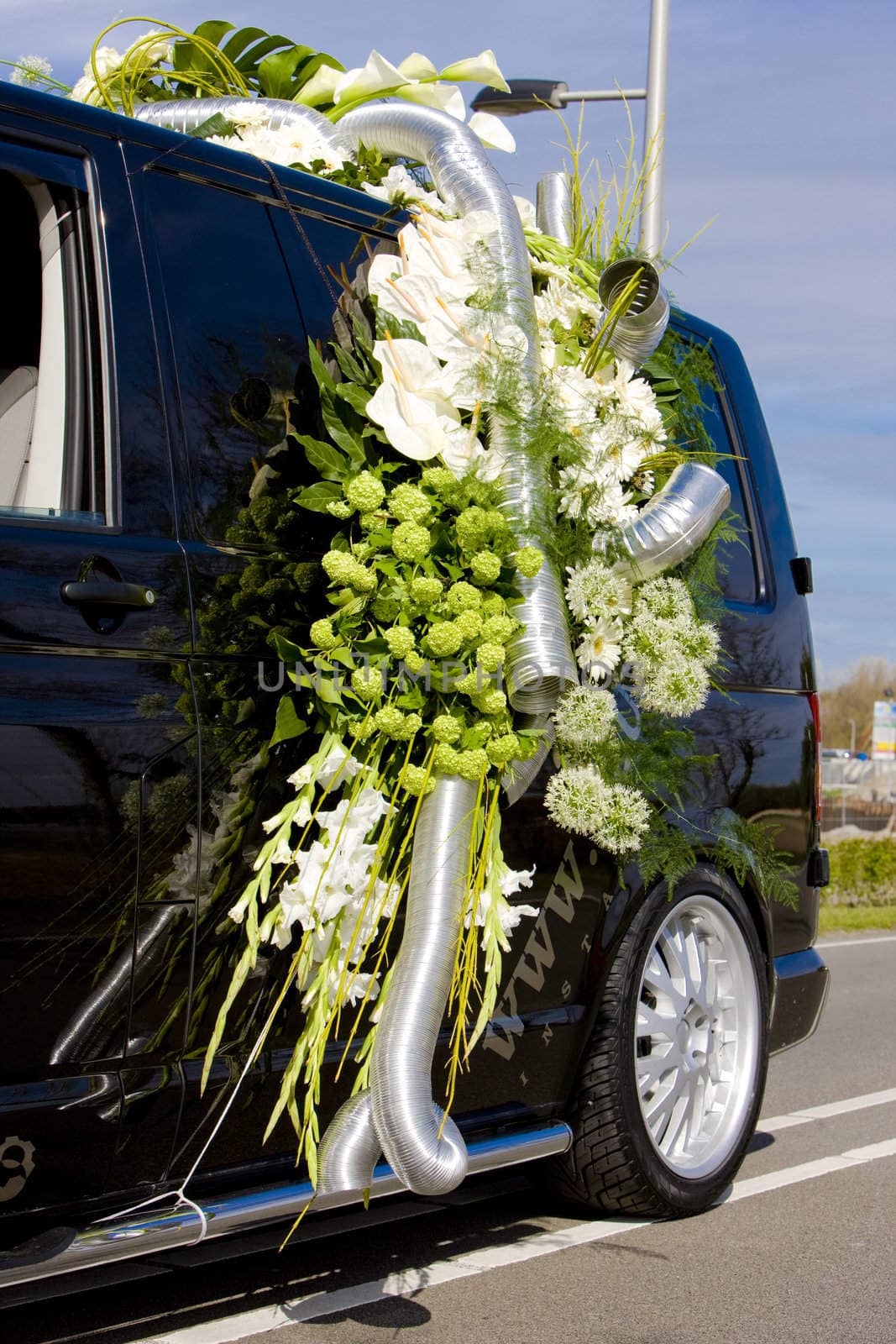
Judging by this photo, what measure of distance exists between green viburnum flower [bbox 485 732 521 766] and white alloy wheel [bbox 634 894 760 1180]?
1.06 m

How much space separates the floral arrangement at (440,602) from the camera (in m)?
2.95

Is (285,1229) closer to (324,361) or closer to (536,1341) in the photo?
(536,1341)

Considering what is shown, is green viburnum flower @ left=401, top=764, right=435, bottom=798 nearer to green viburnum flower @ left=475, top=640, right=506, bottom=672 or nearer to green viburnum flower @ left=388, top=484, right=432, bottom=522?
green viburnum flower @ left=475, top=640, right=506, bottom=672

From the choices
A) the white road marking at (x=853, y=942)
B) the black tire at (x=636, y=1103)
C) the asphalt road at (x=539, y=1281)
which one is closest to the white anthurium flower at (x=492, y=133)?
the black tire at (x=636, y=1103)

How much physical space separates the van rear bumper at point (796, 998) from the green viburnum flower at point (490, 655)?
1.95 m

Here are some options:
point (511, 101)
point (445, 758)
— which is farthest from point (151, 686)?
point (511, 101)

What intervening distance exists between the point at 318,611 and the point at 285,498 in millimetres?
231

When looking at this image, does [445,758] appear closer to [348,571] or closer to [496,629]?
[496,629]

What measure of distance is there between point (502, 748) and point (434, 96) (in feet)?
5.81

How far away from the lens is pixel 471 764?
118 inches

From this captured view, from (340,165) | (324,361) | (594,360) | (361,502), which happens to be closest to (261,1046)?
(361,502)

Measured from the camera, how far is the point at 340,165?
363 cm

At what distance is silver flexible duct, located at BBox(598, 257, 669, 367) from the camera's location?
139 inches

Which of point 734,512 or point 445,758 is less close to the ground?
point 734,512
